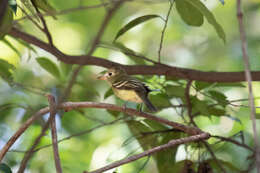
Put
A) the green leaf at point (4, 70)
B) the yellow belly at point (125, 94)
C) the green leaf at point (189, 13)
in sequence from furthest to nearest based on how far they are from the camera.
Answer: the yellow belly at point (125, 94), the green leaf at point (4, 70), the green leaf at point (189, 13)

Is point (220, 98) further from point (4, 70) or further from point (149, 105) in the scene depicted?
point (4, 70)

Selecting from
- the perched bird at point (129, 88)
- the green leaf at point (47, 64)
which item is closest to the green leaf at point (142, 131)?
the perched bird at point (129, 88)

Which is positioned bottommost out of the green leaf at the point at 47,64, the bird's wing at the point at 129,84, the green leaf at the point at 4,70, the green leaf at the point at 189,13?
the green leaf at the point at 4,70

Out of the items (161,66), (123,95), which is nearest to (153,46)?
(123,95)

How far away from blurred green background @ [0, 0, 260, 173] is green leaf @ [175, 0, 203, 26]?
33 centimetres

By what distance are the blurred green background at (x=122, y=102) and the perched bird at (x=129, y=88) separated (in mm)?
78

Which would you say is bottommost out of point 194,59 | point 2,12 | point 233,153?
point 233,153

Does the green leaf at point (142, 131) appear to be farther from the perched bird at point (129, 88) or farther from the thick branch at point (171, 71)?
the thick branch at point (171, 71)

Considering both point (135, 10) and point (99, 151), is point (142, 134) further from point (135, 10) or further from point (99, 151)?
point (135, 10)

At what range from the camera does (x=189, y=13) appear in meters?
1.77

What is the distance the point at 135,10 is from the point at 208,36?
0.88 meters

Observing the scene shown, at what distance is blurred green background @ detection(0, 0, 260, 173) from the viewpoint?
209 cm

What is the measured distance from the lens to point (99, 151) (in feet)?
7.72

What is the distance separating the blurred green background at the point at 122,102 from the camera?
82.4 inches
